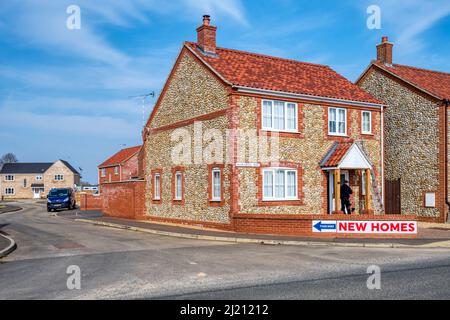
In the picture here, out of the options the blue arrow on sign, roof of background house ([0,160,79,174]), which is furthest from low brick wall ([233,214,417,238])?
roof of background house ([0,160,79,174])

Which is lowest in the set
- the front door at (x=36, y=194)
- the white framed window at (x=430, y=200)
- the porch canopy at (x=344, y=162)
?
the front door at (x=36, y=194)

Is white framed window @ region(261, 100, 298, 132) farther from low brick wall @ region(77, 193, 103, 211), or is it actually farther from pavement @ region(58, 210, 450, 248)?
low brick wall @ region(77, 193, 103, 211)

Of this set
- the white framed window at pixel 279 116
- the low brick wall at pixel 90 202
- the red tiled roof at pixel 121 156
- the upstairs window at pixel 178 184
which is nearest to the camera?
the white framed window at pixel 279 116

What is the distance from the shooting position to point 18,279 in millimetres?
10336

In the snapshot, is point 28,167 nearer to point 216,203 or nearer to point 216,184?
point 216,184

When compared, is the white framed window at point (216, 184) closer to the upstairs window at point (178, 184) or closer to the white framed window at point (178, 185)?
the upstairs window at point (178, 184)

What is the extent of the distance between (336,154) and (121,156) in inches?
1856

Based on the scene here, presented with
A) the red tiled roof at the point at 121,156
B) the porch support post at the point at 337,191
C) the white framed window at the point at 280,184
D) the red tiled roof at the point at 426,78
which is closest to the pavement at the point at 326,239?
the white framed window at the point at 280,184

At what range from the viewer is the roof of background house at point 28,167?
99944mm

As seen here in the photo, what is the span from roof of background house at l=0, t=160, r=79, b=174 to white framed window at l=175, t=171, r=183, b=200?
267 feet

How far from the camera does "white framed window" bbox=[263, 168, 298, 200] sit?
2172cm

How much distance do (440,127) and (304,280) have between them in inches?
740

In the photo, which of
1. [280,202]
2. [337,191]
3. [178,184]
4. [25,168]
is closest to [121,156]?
[178,184]

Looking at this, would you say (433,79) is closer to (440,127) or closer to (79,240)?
(440,127)
